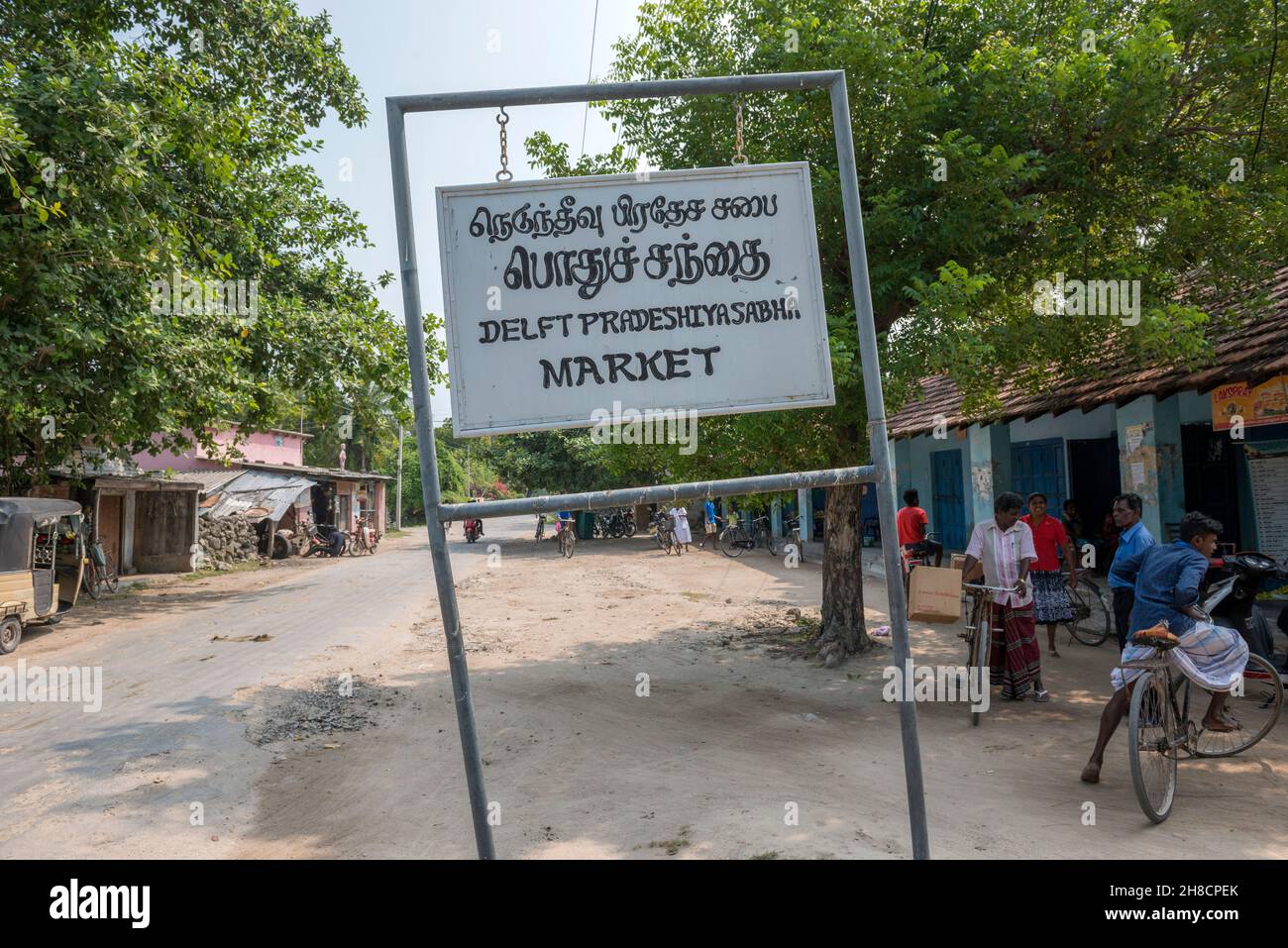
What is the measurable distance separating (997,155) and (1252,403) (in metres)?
3.64

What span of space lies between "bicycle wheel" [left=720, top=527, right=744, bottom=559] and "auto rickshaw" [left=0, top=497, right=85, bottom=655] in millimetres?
15331

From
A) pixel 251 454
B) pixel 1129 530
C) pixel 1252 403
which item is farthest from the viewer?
pixel 251 454

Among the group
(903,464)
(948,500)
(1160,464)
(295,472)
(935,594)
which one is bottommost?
(935,594)

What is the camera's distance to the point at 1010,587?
6590mm

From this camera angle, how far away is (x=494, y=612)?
13391 millimetres

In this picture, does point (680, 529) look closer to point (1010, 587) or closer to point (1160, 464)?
point (1160, 464)

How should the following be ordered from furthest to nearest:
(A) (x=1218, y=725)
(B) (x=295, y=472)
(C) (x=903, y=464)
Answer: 1. (B) (x=295, y=472)
2. (C) (x=903, y=464)
3. (A) (x=1218, y=725)

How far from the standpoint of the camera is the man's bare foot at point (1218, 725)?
524 cm

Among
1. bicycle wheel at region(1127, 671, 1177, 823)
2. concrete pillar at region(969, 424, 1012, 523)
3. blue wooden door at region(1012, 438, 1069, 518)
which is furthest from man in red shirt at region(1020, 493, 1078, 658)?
blue wooden door at region(1012, 438, 1069, 518)

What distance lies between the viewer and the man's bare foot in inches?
206

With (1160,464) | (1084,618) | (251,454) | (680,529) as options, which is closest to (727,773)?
(1084,618)

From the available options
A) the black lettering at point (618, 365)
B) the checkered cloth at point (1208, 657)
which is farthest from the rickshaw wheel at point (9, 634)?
the checkered cloth at point (1208, 657)

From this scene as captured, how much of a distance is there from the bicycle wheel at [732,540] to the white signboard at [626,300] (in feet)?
66.4
